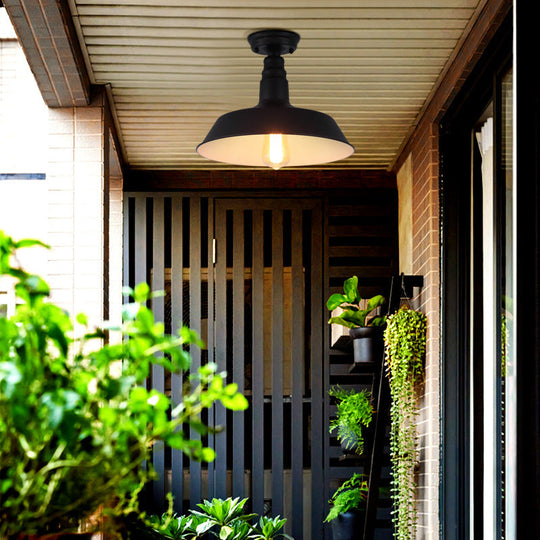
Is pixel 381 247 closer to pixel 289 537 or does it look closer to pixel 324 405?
pixel 324 405

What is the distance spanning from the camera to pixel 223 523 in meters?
5.37

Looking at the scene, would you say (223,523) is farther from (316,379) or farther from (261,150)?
(261,150)

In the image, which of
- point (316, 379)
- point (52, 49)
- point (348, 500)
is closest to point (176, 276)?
point (316, 379)

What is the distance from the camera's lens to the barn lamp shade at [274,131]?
3.46m

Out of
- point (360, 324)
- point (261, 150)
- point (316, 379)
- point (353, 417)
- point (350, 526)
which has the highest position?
point (261, 150)

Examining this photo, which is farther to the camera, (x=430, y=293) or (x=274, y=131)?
(x=430, y=293)

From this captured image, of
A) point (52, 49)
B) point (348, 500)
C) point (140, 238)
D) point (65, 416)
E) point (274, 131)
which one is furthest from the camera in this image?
point (140, 238)

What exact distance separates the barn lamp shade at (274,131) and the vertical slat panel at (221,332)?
2.17m

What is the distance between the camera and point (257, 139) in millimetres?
3668

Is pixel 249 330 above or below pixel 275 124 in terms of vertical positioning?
below

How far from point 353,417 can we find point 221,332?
1.05 meters

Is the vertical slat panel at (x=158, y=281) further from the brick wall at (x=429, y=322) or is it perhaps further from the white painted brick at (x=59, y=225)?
the brick wall at (x=429, y=322)

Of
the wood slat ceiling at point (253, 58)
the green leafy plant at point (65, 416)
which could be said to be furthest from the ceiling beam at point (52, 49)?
the green leafy plant at point (65, 416)

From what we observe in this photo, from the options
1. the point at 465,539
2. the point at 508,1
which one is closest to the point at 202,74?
the point at 508,1
